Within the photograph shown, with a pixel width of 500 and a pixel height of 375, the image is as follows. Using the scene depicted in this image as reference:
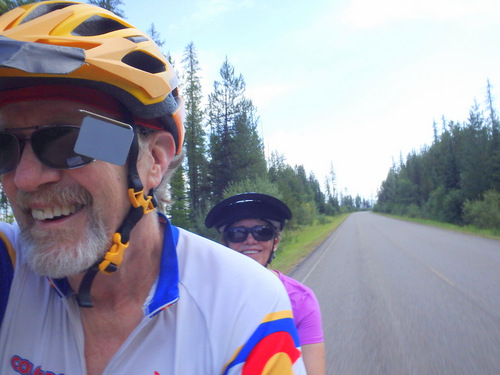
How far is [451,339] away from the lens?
4922 millimetres

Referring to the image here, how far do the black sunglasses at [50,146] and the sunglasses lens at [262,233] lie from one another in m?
2.06

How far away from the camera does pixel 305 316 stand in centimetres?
250

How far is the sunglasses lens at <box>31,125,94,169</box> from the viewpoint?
132 centimetres

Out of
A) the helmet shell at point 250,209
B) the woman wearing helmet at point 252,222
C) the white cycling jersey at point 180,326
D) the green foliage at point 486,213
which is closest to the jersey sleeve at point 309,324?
the woman wearing helmet at point 252,222

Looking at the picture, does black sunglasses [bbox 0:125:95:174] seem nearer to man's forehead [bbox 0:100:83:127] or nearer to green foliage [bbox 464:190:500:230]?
man's forehead [bbox 0:100:83:127]

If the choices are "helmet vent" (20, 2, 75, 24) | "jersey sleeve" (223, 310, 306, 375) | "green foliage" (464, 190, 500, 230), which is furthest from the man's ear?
"green foliage" (464, 190, 500, 230)

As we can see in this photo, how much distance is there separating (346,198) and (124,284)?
16818cm

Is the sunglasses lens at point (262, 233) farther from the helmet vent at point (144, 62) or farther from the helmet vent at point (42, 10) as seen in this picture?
the helmet vent at point (42, 10)

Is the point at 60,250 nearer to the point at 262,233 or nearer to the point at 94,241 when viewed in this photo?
the point at 94,241

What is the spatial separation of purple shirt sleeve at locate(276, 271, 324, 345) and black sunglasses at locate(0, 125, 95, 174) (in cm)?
177

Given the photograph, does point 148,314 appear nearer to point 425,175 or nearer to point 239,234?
point 239,234

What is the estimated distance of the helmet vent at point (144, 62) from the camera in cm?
152

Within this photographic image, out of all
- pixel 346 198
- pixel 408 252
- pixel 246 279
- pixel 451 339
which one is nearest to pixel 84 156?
pixel 246 279

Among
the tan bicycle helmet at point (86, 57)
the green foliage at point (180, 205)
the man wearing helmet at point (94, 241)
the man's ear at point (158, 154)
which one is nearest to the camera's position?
the tan bicycle helmet at point (86, 57)
